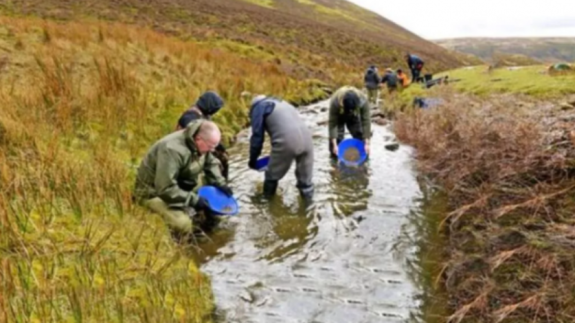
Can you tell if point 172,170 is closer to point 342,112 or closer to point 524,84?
point 342,112

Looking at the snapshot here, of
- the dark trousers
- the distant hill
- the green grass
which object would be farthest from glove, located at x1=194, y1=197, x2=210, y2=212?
the distant hill

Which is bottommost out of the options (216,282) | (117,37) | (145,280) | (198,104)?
(216,282)

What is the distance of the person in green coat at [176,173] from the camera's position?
230 inches

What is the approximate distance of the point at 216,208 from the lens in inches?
251

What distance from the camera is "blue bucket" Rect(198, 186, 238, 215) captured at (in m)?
6.34

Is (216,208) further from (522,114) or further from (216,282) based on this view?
(522,114)

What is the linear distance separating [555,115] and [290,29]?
38992 mm

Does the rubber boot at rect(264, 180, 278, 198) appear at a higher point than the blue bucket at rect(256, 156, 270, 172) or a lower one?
lower

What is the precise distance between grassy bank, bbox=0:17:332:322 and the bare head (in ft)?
3.46

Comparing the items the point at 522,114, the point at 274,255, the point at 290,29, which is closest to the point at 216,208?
the point at 274,255

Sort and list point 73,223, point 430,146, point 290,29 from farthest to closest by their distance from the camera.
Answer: point 290,29 < point 430,146 < point 73,223

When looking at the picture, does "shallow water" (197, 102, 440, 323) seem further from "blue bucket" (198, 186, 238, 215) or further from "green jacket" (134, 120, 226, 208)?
"green jacket" (134, 120, 226, 208)

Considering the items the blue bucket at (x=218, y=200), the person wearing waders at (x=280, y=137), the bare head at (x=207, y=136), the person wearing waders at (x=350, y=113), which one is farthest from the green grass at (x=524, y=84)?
the bare head at (x=207, y=136)

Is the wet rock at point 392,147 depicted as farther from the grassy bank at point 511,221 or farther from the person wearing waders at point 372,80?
the person wearing waders at point 372,80
